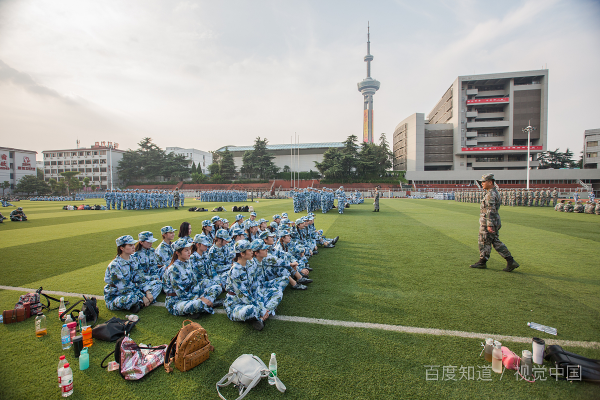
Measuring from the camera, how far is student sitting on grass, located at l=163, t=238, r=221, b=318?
4.43 metres

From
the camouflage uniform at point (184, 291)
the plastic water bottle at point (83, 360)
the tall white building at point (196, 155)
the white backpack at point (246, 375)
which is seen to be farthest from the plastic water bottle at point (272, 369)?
the tall white building at point (196, 155)

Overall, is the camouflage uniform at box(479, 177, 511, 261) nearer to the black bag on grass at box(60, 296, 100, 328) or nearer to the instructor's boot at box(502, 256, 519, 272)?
the instructor's boot at box(502, 256, 519, 272)

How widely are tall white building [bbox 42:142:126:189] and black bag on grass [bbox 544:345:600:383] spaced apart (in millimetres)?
79944

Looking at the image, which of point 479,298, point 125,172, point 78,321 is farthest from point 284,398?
point 125,172

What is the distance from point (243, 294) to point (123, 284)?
7.31 feet

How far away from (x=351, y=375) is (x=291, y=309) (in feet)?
5.93

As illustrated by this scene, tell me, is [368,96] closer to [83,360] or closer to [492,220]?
[492,220]

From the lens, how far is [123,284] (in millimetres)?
4727

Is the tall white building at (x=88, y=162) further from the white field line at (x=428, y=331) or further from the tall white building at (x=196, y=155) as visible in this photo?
the white field line at (x=428, y=331)

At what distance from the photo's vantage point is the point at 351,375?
120 inches

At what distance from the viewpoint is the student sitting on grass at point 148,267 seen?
5096 millimetres

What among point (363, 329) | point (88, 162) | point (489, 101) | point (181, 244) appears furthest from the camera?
point (88, 162)

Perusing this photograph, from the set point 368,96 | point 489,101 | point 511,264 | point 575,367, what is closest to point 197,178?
point 511,264

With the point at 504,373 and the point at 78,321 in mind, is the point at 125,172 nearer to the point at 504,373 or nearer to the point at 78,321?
the point at 78,321
